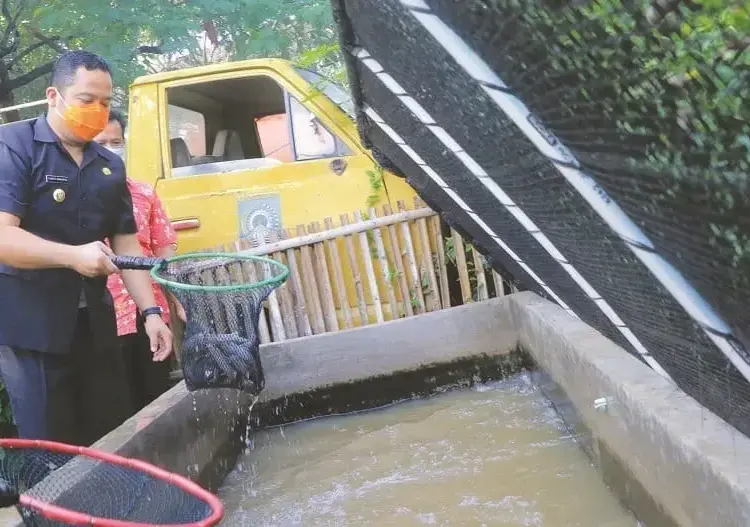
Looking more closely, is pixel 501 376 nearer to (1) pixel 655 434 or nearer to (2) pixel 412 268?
(2) pixel 412 268

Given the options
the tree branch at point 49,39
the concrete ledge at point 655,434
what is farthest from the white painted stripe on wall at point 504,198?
the tree branch at point 49,39

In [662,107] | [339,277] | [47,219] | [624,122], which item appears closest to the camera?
[662,107]

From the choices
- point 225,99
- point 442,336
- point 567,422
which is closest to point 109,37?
point 225,99

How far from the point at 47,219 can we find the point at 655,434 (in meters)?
2.64

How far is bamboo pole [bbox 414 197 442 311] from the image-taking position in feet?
17.1

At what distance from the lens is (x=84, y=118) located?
123 inches

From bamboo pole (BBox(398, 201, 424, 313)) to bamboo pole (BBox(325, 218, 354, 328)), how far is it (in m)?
0.49

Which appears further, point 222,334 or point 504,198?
point 222,334

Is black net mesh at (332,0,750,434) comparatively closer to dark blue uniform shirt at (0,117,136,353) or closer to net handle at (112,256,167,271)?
net handle at (112,256,167,271)

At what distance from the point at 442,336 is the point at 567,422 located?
4.12 feet

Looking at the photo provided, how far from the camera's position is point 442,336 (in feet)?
15.6

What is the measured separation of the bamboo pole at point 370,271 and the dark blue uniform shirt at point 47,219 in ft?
7.15

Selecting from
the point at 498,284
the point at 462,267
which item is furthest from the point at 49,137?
the point at 498,284

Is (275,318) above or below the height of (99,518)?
below
